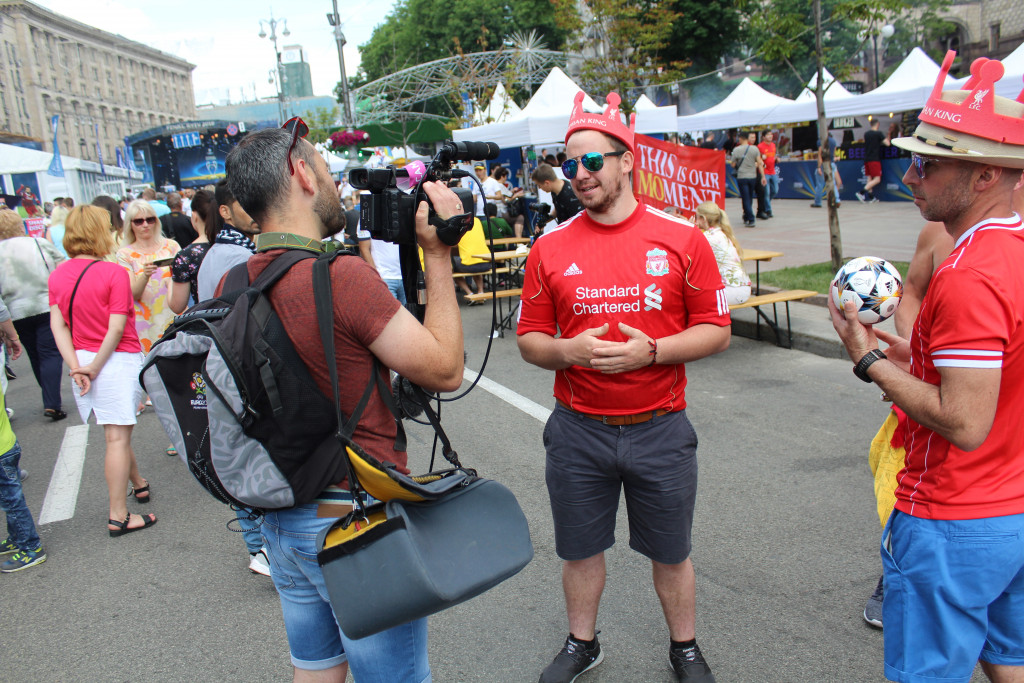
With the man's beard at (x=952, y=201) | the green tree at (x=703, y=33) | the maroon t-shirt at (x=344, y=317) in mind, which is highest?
the green tree at (x=703, y=33)

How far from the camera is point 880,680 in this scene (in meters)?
2.69

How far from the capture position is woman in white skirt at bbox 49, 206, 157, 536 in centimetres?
442

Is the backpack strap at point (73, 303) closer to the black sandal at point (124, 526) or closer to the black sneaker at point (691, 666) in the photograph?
the black sandal at point (124, 526)

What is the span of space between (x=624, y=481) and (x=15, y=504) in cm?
337

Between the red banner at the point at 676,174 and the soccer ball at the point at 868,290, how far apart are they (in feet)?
22.1

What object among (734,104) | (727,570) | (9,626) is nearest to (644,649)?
(727,570)

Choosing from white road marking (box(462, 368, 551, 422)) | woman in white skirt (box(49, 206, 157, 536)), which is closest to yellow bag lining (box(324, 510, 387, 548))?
woman in white skirt (box(49, 206, 157, 536))

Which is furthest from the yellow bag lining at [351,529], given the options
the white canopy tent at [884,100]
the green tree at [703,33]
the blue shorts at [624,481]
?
the green tree at [703,33]

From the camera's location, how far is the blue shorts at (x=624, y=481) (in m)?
2.55

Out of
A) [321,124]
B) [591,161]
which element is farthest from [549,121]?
[321,124]

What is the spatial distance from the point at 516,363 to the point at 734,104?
1606 cm

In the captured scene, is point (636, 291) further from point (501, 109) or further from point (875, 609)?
point (501, 109)

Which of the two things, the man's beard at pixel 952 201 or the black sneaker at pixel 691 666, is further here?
the black sneaker at pixel 691 666

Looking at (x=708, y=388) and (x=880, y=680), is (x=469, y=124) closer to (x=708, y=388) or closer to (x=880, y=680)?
(x=708, y=388)
